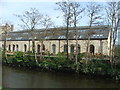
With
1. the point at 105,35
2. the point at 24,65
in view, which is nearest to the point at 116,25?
the point at 105,35

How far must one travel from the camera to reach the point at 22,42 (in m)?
36.1

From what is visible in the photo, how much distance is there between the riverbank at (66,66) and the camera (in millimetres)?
16219

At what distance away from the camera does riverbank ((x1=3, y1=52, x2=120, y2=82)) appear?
16219 mm

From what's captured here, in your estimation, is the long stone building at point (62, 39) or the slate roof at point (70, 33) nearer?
the slate roof at point (70, 33)

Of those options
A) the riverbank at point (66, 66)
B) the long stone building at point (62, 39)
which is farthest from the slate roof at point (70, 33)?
the riverbank at point (66, 66)

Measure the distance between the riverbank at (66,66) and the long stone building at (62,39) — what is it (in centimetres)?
408

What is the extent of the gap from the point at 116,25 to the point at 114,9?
183 cm

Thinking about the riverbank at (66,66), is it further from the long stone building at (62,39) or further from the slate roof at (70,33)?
the slate roof at (70,33)

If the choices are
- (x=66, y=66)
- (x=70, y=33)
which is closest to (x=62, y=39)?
(x=70, y=33)

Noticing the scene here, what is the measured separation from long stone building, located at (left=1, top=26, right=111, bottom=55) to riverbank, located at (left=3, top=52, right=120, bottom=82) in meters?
4.08

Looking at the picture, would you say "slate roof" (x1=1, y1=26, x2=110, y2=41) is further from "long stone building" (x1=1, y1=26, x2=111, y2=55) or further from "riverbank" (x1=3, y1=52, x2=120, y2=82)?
"riverbank" (x1=3, y1=52, x2=120, y2=82)

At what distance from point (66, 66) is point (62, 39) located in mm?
12191

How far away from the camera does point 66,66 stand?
1902 centimetres

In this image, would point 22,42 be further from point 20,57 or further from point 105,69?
point 105,69
